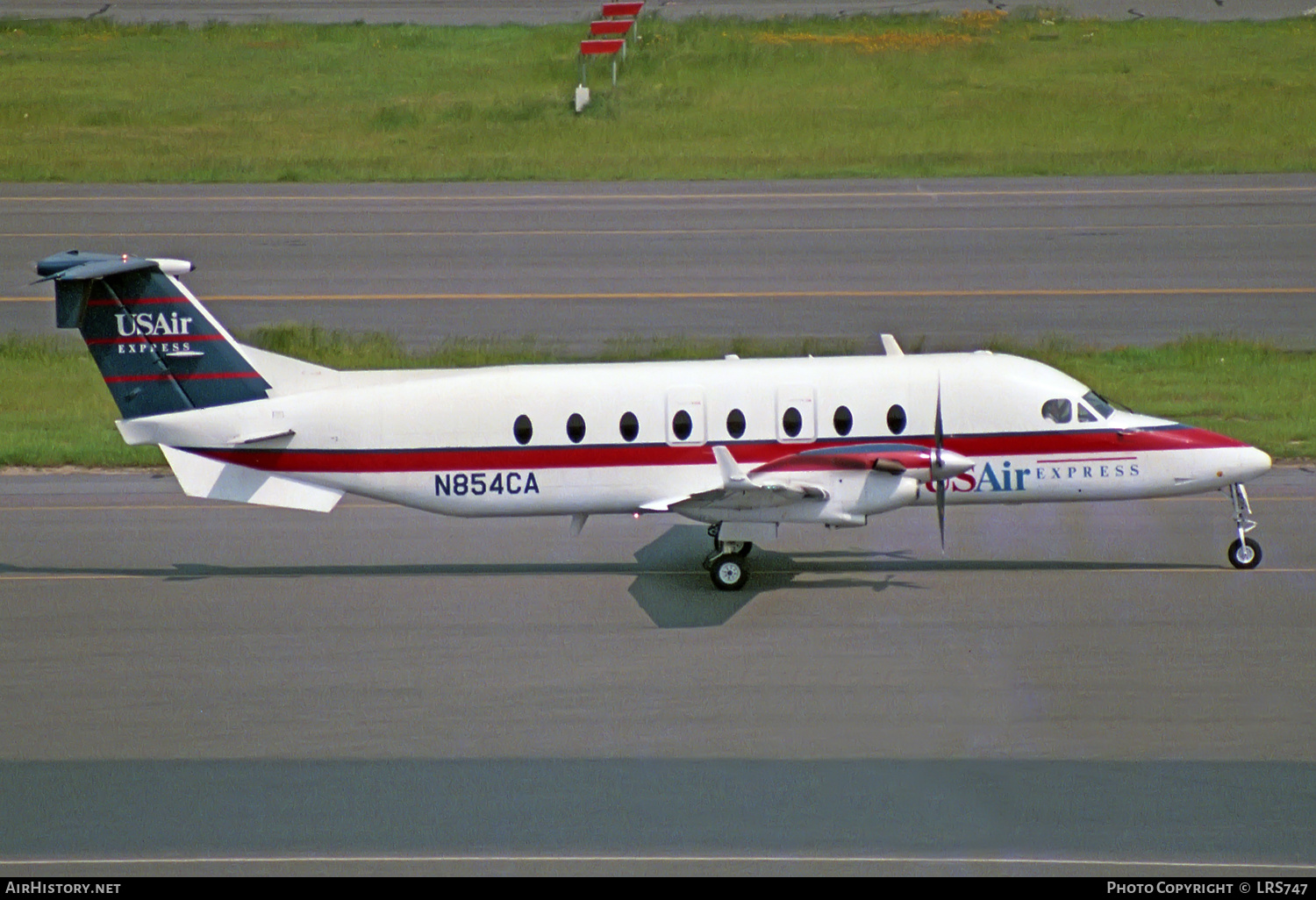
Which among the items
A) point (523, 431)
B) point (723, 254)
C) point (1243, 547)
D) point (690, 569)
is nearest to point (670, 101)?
point (723, 254)

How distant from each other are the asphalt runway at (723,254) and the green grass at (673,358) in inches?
50.4

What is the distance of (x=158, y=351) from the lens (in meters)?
19.6

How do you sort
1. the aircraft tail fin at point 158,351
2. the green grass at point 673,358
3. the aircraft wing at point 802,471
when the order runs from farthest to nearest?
the green grass at point 673,358 < the aircraft tail fin at point 158,351 < the aircraft wing at point 802,471

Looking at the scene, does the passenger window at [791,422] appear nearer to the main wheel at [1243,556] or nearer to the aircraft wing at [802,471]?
the aircraft wing at [802,471]

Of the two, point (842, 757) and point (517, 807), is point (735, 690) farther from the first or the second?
point (517, 807)

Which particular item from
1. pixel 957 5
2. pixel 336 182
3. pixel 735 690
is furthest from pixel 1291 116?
pixel 735 690

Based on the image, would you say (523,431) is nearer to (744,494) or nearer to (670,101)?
(744,494)

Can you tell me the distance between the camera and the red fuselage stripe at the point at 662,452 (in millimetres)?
19203

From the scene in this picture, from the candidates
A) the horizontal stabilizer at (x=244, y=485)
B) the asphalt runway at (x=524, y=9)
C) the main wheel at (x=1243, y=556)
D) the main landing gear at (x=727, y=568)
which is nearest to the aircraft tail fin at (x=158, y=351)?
the horizontal stabilizer at (x=244, y=485)

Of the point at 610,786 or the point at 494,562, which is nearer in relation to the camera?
the point at 610,786

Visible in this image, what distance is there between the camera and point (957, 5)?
234 ft

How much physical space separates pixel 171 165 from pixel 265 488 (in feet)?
114

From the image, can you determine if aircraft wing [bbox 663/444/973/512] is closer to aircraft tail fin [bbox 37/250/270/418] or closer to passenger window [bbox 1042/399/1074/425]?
passenger window [bbox 1042/399/1074/425]

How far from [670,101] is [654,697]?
4352cm
